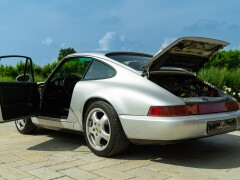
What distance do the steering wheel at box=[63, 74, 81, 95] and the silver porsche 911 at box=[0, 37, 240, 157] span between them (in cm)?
2

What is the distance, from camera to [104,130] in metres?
4.71

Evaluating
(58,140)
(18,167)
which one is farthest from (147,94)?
(58,140)

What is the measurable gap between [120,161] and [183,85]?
4.54 feet

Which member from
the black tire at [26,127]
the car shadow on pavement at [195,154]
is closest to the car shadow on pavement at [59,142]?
the black tire at [26,127]

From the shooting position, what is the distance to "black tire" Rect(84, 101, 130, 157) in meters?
4.45

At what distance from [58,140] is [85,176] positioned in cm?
204

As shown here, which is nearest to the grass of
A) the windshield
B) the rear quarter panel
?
the windshield

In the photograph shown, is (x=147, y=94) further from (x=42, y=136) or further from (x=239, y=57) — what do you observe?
(x=239, y=57)

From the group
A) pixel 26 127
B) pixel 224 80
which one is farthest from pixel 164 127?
pixel 224 80

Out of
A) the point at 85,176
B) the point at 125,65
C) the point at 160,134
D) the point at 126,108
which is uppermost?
the point at 125,65

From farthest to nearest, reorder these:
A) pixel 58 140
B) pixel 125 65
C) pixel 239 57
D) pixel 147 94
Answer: pixel 239 57 → pixel 58 140 → pixel 125 65 → pixel 147 94

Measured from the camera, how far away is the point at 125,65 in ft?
15.6

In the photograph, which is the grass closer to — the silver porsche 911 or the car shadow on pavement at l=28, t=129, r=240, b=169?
the car shadow on pavement at l=28, t=129, r=240, b=169

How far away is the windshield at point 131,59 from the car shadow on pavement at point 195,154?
3.66ft
